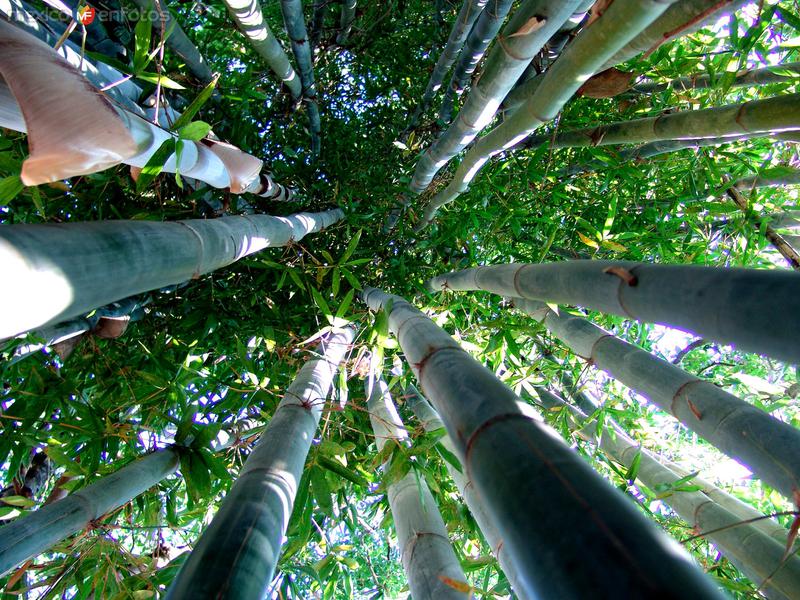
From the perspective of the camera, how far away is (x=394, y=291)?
2.82m

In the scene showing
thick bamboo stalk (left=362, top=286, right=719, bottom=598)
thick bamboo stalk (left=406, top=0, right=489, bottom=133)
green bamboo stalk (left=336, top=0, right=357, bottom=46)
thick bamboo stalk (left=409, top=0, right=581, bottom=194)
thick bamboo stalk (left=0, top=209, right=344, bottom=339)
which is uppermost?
green bamboo stalk (left=336, top=0, right=357, bottom=46)

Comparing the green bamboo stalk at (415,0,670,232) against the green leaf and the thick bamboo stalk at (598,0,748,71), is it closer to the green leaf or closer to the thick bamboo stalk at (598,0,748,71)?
the thick bamboo stalk at (598,0,748,71)

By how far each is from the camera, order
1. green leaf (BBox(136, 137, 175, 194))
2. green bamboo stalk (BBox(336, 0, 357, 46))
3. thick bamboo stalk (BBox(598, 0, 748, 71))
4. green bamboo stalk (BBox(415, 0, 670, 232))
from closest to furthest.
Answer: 1. green bamboo stalk (BBox(415, 0, 670, 232))
2. thick bamboo stalk (BBox(598, 0, 748, 71))
3. green leaf (BBox(136, 137, 175, 194))
4. green bamboo stalk (BBox(336, 0, 357, 46))

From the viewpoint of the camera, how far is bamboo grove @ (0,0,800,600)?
0.57m

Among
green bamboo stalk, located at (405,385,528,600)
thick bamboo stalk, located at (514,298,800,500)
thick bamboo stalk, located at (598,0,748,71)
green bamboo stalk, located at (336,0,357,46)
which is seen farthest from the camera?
green bamboo stalk, located at (336,0,357,46)

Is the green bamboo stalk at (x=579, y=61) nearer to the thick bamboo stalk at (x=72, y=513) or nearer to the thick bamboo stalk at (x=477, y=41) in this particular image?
the thick bamboo stalk at (x=477, y=41)

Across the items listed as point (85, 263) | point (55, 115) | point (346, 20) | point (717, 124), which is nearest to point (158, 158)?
point (55, 115)

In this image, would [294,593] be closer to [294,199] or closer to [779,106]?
[294,199]

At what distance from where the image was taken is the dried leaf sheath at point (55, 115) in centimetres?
58

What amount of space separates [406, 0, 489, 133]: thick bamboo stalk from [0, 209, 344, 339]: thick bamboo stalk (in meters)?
1.33

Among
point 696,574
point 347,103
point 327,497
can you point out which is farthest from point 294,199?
point 696,574

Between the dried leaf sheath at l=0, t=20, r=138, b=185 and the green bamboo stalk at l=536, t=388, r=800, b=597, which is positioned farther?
the green bamboo stalk at l=536, t=388, r=800, b=597

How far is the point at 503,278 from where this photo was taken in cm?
141

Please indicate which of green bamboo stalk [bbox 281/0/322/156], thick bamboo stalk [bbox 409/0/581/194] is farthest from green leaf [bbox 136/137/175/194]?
green bamboo stalk [bbox 281/0/322/156]
